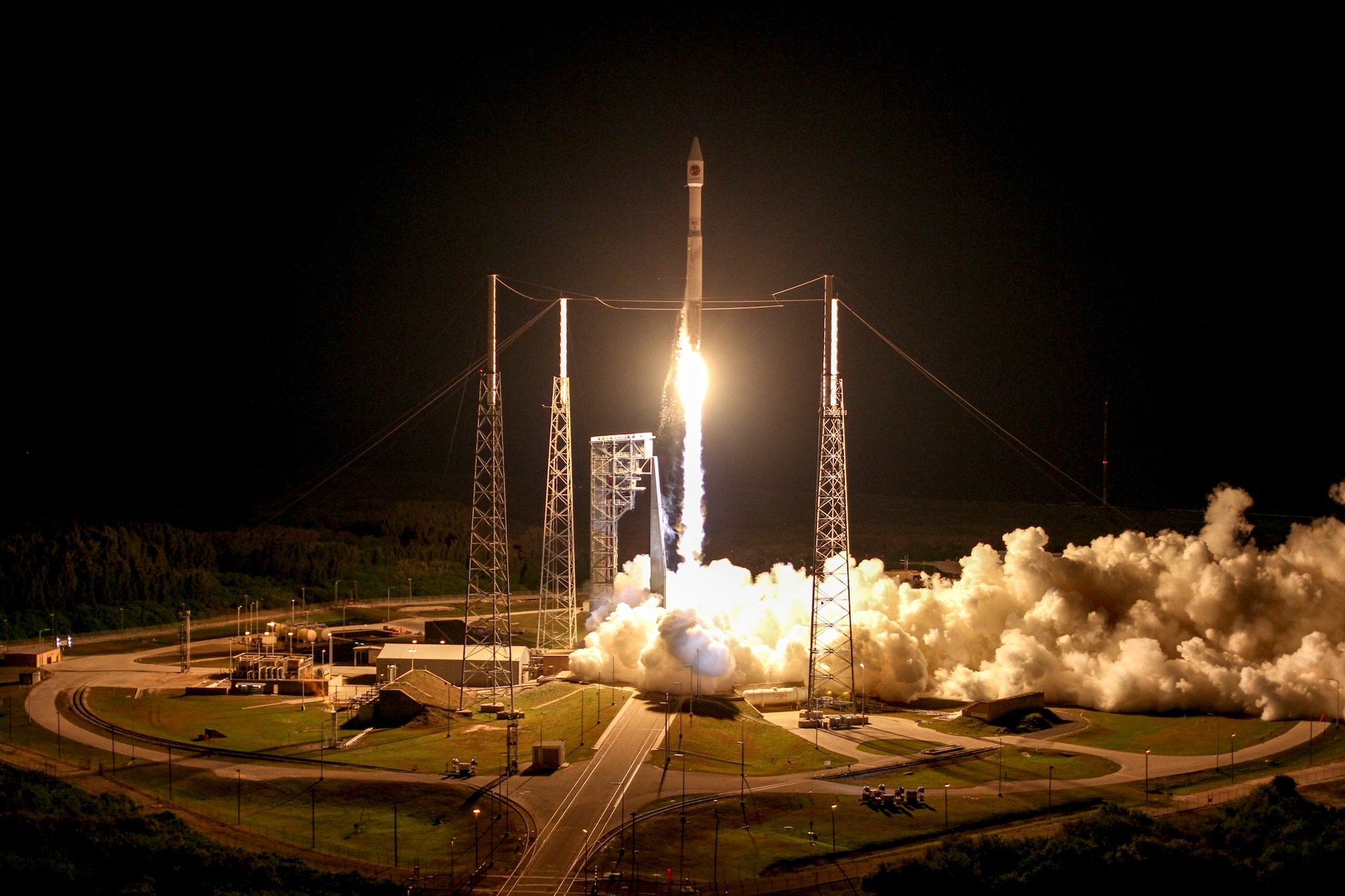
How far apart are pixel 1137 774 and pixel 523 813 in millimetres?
16276

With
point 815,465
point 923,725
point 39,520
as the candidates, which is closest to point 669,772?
point 923,725

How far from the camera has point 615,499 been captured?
4900 cm

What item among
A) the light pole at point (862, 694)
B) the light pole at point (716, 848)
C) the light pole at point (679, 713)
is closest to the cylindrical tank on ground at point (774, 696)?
the light pole at point (862, 694)

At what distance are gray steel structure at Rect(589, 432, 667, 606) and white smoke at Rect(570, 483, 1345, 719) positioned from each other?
43.1 inches

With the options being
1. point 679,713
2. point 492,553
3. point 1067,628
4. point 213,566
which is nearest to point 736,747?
point 679,713

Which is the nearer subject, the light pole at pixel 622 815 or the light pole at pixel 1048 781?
the light pole at pixel 622 815

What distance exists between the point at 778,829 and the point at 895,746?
320 inches

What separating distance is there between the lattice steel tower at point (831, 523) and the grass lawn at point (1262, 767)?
9758mm

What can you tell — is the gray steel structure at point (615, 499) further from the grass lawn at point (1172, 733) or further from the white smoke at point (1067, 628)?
the grass lawn at point (1172, 733)

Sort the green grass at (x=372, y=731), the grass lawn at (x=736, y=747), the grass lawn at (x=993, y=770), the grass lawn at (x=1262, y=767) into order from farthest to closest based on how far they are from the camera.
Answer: the green grass at (x=372, y=731) < the grass lawn at (x=736, y=747) < the grass lawn at (x=993, y=770) < the grass lawn at (x=1262, y=767)

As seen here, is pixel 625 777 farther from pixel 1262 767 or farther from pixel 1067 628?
pixel 1067 628

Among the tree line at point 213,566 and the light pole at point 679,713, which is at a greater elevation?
the tree line at point 213,566

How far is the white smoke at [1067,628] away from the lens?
41.8 meters

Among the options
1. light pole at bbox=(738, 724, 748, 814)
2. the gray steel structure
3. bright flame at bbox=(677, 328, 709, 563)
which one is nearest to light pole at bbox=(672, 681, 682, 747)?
light pole at bbox=(738, 724, 748, 814)
